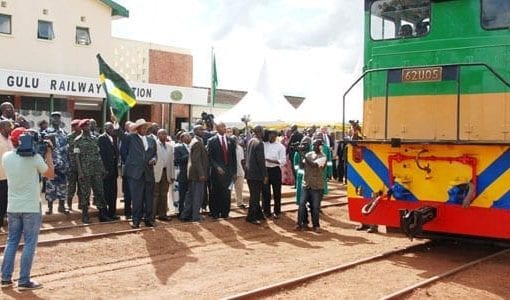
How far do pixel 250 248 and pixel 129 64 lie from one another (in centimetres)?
2399

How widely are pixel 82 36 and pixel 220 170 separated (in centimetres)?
1878

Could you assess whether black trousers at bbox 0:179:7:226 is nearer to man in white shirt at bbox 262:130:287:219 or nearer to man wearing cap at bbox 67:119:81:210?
man wearing cap at bbox 67:119:81:210

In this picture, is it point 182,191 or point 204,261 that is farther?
point 182,191

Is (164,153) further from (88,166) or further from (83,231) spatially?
(83,231)

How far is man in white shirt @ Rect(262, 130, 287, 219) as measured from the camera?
1292 cm

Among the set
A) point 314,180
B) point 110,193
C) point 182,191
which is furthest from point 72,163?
point 314,180

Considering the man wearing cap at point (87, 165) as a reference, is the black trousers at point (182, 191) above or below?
below

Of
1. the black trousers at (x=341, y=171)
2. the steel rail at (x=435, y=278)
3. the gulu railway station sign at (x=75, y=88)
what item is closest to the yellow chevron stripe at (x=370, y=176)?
the steel rail at (x=435, y=278)

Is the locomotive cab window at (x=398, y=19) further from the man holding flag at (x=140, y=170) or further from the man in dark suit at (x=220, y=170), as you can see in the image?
the man holding flag at (x=140, y=170)

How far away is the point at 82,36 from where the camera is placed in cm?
Result: 2872

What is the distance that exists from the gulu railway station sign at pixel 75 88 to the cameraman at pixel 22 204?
15835 millimetres

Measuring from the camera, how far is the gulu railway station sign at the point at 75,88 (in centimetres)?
2208

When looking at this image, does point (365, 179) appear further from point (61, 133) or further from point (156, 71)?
point (156, 71)

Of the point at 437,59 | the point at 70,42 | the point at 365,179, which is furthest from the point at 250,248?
the point at 70,42
